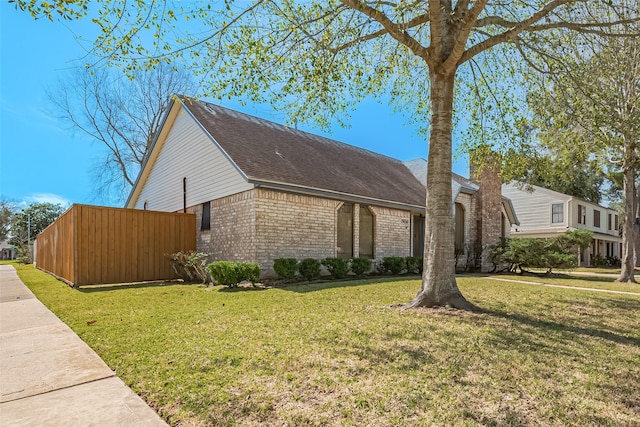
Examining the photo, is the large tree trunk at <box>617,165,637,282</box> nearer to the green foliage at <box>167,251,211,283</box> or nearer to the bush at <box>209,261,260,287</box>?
the bush at <box>209,261,260,287</box>

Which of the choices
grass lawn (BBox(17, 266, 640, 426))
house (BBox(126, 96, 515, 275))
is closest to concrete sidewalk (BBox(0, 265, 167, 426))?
grass lawn (BBox(17, 266, 640, 426))

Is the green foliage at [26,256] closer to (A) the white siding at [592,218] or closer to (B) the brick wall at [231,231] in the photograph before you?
(B) the brick wall at [231,231]

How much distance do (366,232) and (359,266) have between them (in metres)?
2.21

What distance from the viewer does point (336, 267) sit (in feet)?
41.1

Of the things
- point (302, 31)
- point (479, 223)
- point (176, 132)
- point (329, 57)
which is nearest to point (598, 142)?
point (329, 57)

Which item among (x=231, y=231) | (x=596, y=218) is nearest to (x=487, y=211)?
(x=231, y=231)

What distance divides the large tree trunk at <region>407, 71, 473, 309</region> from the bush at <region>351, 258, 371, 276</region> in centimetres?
658

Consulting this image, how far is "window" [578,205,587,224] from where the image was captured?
29.4 m

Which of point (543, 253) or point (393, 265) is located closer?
point (393, 265)

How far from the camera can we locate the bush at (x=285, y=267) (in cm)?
1116

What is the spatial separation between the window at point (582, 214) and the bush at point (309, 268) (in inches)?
1052

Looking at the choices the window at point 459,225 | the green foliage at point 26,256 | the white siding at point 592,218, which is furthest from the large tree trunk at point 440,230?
the green foliage at point 26,256

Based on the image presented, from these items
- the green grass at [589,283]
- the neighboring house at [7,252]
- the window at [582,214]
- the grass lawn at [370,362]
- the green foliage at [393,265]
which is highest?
the window at [582,214]

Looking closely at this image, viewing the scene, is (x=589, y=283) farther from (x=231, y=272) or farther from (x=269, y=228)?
(x=231, y=272)
